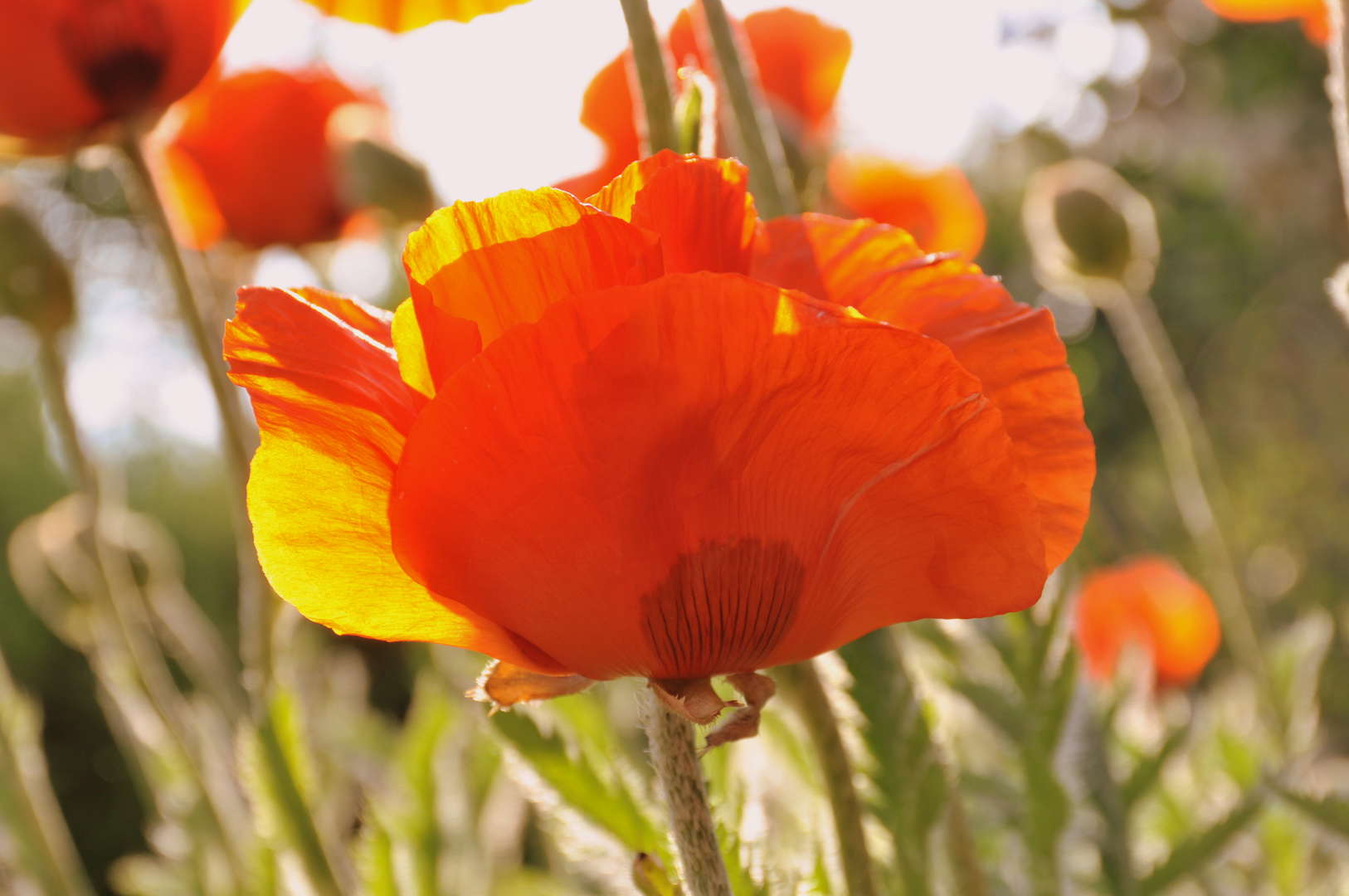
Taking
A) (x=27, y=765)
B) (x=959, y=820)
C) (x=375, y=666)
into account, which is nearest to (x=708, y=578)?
(x=959, y=820)

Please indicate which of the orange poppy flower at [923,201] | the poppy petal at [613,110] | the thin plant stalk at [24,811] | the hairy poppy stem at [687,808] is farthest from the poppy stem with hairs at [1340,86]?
the thin plant stalk at [24,811]

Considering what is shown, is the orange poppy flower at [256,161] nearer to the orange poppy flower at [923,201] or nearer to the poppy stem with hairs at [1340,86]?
the orange poppy flower at [923,201]

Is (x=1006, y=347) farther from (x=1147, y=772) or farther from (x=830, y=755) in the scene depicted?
(x=1147, y=772)

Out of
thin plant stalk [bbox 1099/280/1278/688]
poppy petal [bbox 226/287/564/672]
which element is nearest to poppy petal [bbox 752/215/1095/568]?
poppy petal [bbox 226/287/564/672]

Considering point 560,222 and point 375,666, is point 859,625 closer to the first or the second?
point 560,222

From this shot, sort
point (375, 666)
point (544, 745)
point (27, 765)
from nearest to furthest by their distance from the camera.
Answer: point (544, 745)
point (27, 765)
point (375, 666)

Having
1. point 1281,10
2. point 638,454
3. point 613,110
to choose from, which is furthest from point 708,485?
point 1281,10
